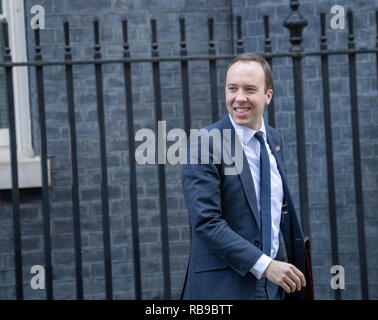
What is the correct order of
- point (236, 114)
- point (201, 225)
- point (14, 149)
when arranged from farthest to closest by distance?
point (14, 149) → point (236, 114) → point (201, 225)

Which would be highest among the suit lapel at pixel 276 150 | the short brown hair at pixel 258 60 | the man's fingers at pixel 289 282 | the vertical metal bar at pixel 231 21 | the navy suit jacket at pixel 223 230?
the vertical metal bar at pixel 231 21

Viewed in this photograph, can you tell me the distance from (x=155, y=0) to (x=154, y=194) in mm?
1789

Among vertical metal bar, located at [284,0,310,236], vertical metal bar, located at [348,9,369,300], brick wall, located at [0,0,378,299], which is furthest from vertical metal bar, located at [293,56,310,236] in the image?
brick wall, located at [0,0,378,299]

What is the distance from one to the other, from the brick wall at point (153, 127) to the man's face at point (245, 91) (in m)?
3.17

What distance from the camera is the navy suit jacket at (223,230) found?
3.15 metres

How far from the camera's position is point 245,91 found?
10.9 ft

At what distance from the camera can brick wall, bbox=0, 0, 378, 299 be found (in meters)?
6.44

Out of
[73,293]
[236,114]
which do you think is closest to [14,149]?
[236,114]

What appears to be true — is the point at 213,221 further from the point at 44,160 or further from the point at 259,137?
the point at 44,160

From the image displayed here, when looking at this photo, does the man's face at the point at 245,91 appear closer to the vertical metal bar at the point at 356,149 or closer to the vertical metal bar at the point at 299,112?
the vertical metal bar at the point at 299,112

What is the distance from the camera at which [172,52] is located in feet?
21.7

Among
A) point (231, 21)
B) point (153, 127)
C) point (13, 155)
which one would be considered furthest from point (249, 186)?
point (231, 21)

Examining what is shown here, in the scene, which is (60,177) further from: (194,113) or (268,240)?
(268,240)

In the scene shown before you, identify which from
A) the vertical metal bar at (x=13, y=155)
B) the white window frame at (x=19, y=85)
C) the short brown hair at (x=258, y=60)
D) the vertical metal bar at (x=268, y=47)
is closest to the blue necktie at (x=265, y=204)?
the short brown hair at (x=258, y=60)
